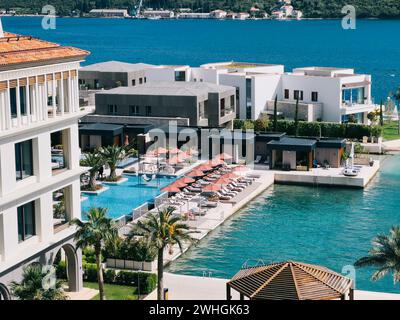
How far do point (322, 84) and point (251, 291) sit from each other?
49.6 metres

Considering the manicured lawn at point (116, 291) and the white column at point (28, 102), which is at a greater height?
the white column at point (28, 102)

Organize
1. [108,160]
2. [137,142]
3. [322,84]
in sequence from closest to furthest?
1. [108,160]
2. [137,142]
3. [322,84]

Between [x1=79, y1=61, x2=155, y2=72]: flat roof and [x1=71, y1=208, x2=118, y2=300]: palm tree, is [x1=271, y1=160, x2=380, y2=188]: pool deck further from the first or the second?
[x1=71, y1=208, x2=118, y2=300]: palm tree

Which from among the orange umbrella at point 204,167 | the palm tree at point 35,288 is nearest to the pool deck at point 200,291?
the palm tree at point 35,288

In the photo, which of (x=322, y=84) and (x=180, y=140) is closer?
(x=180, y=140)

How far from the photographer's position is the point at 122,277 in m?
33.0

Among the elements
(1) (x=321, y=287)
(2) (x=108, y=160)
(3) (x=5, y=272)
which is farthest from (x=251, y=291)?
(2) (x=108, y=160)

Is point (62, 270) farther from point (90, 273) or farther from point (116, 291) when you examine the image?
point (116, 291)

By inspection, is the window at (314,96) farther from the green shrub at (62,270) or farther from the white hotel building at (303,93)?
the green shrub at (62,270)

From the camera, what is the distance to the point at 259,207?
48.5 meters

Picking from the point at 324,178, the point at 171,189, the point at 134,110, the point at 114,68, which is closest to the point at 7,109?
the point at 171,189

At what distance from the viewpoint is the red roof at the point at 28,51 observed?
985 inches

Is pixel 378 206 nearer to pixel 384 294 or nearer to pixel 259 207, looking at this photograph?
pixel 259 207

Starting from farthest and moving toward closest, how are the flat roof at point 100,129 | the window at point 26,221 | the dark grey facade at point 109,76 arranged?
the dark grey facade at point 109,76 < the flat roof at point 100,129 < the window at point 26,221
